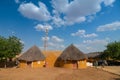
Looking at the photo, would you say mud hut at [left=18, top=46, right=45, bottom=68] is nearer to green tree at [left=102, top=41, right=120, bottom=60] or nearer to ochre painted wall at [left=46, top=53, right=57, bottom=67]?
ochre painted wall at [left=46, top=53, right=57, bottom=67]

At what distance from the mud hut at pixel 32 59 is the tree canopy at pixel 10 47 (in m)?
2.49

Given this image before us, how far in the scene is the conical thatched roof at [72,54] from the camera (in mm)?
41144

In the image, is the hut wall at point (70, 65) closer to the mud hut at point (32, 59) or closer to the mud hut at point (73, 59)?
the mud hut at point (73, 59)

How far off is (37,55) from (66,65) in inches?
300

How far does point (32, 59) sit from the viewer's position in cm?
4225

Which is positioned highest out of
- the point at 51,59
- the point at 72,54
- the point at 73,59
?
the point at 72,54

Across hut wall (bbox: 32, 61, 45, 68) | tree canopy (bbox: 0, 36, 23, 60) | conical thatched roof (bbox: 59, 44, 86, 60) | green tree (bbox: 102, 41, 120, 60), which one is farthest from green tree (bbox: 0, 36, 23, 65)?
green tree (bbox: 102, 41, 120, 60)

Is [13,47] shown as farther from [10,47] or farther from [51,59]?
[51,59]

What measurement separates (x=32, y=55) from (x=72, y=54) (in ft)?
30.4

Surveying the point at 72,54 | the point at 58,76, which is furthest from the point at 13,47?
the point at 58,76

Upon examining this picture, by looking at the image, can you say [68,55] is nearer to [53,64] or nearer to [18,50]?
[53,64]

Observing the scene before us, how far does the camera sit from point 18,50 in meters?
45.5

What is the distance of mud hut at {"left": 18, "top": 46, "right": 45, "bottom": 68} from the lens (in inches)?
1661

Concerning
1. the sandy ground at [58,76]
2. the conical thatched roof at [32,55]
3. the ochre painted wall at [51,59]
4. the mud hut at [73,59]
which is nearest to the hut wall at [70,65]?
the mud hut at [73,59]
